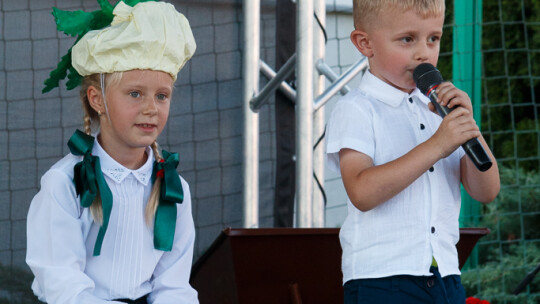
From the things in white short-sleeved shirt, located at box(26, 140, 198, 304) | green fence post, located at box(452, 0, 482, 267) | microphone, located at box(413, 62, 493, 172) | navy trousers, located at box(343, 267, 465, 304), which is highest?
green fence post, located at box(452, 0, 482, 267)

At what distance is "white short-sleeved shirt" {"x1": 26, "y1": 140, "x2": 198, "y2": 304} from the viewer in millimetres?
1900

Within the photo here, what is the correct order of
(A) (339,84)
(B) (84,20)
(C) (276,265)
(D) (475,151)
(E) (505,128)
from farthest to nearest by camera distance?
(E) (505,128)
(A) (339,84)
(C) (276,265)
(B) (84,20)
(D) (475,151)

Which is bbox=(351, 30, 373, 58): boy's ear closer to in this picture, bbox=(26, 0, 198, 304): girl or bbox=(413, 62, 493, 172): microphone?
bbox=(413, 62, 493, 172): microphone

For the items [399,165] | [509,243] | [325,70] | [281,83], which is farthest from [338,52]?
[399,165]

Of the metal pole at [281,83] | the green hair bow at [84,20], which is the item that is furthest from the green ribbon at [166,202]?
the metal pole at [281,83]

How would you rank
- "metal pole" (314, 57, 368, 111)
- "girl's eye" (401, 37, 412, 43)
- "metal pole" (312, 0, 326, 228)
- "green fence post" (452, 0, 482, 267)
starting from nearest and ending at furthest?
"girl's eye" (401, 37, 412, 43) → "metal pole" (314, 57, 368, 111) → "metal pole" (312, 0, 326, 228) → "green fence post" (452, 0, 482, 267)

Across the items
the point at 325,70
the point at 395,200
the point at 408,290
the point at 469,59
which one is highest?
the point at 469,59

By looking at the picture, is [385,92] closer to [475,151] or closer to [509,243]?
[475,151]

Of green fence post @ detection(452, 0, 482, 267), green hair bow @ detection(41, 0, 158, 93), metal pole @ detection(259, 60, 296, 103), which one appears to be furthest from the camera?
green fence post @ detection(452, 0, 482, 267)

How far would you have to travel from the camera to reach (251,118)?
11.3ft

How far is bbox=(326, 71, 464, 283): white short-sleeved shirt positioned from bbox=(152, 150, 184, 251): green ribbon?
14.2 inches

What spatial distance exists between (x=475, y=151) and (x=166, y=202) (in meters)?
0.71

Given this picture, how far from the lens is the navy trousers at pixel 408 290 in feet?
6.24

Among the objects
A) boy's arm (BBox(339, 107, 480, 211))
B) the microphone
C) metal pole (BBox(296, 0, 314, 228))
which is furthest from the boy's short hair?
metal pole (BBox(296, 0, 314, 228))
